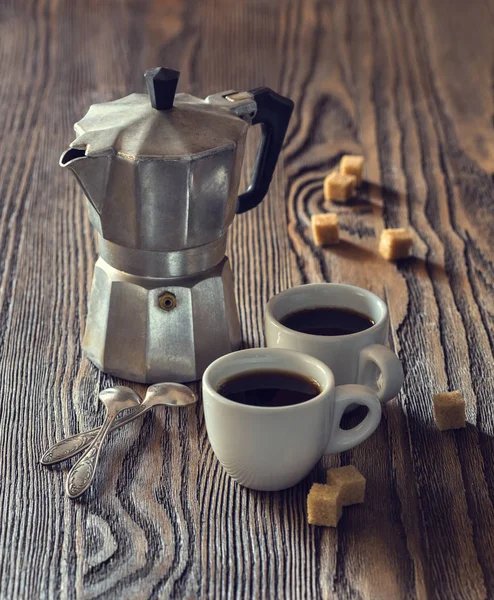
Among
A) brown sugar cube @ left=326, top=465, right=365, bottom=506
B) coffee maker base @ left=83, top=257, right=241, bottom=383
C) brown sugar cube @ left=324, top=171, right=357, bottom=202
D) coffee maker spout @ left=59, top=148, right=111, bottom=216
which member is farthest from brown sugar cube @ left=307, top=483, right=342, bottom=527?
brown sugar cube @ left=324, top=171, right=357, bottom=202

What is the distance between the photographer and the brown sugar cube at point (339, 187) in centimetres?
128

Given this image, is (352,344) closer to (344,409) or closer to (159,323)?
(344,409)

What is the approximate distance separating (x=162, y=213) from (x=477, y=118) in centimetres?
95

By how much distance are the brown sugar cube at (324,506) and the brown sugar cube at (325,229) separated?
1.69ft

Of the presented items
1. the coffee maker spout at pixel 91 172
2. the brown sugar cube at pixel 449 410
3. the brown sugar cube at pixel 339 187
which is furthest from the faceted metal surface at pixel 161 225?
the brown sugar cube at pixel 339 187

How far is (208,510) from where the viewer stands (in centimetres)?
72

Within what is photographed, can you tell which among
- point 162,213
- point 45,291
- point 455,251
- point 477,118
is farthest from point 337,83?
point 162,213

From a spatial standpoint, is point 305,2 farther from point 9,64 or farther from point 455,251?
point 455,251

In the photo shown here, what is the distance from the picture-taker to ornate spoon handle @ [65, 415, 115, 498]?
0.74m

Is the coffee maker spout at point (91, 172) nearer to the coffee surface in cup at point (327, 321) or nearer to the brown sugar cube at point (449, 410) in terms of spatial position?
Result: the coffee surface in cup at point (327, 321)

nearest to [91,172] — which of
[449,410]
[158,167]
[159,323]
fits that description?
[158,167]

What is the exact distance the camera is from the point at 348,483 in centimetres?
72

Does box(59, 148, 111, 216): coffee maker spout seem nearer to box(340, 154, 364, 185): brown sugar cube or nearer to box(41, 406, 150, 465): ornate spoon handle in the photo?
box(41, 406, 150, 465): ornate spoon handle

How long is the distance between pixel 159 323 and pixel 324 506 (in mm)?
272
